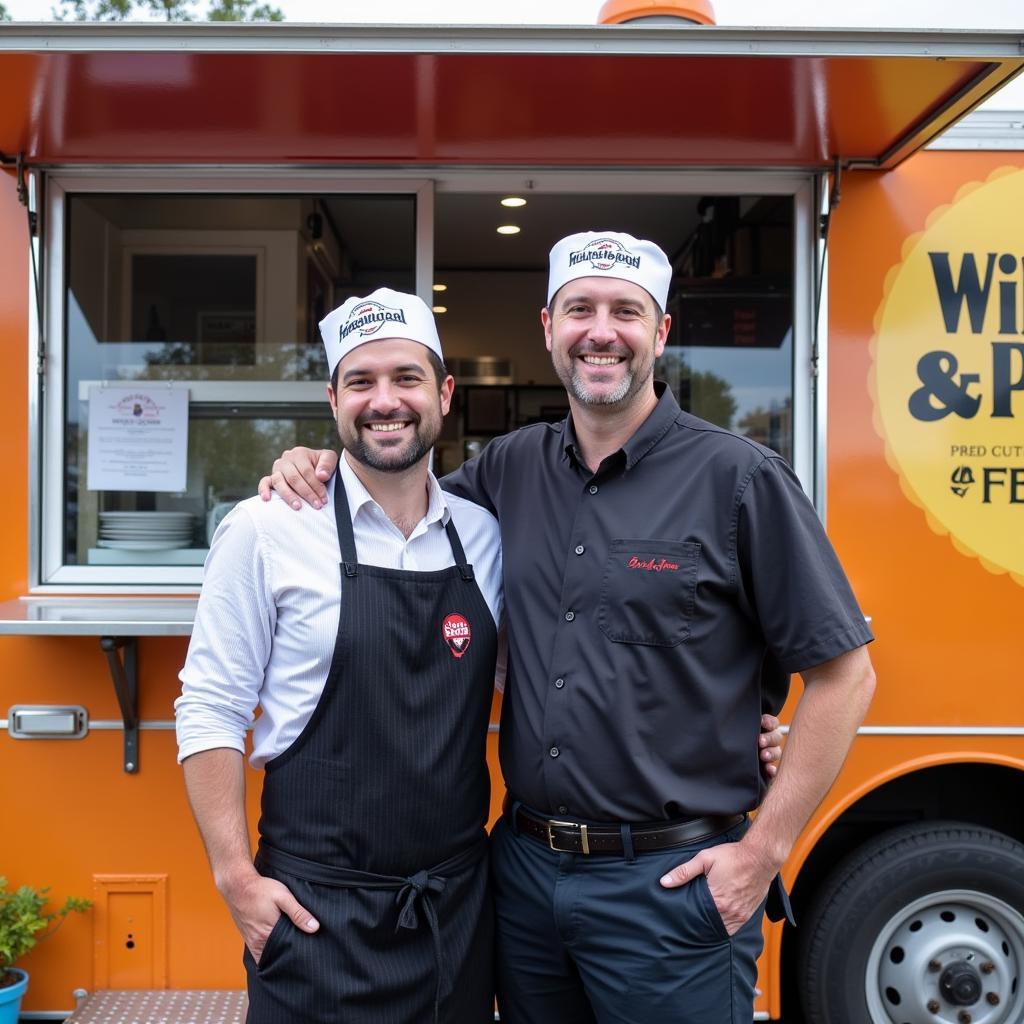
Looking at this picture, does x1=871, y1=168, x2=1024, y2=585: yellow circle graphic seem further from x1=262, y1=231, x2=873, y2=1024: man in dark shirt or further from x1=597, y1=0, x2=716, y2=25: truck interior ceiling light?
x1=262, y1=231, x2=873, y2=1024: man in dark shirt

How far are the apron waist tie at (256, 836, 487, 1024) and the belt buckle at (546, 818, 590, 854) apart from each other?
20 centimetres

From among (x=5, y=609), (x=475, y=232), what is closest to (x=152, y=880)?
(x=5, y=609)

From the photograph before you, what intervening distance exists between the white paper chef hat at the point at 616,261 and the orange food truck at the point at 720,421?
698mm

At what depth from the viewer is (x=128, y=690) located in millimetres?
2828

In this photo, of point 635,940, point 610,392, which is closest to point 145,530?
point 610,392

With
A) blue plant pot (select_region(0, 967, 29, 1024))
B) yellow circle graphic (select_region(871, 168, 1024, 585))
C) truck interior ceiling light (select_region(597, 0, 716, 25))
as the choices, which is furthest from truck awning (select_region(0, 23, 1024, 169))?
blue plant pot (select_region(0, 967, 29, 1024))

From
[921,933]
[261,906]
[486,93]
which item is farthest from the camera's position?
[921,933]

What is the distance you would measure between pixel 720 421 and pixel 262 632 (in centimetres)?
189

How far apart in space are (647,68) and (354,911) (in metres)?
1.97

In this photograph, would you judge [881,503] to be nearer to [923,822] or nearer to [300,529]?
[923,822]

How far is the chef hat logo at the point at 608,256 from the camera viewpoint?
1990 mm

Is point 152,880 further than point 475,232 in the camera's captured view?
No

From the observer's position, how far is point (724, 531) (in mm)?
1852

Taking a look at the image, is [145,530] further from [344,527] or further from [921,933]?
[921,933]
